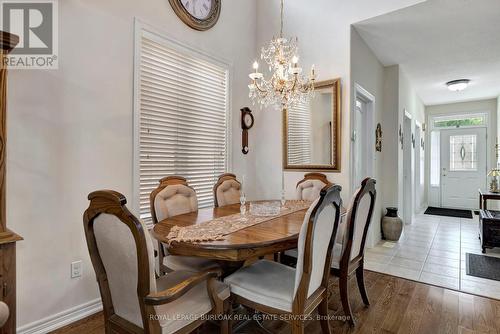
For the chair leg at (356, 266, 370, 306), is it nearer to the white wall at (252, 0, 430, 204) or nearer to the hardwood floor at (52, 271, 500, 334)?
the hardwood floor at (52, 271, 500, 334)

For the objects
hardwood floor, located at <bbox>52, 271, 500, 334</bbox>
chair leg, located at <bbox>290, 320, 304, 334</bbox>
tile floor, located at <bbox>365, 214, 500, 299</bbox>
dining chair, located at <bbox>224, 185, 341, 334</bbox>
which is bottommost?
hardwood floor, located at <bbox>52, 271, 500, 334</bbox>

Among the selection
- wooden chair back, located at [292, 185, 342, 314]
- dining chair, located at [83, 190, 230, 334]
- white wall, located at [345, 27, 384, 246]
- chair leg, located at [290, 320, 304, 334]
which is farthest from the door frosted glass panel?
dining chair, located at [83, 190, 230, 334]

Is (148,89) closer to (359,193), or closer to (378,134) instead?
(359,193)

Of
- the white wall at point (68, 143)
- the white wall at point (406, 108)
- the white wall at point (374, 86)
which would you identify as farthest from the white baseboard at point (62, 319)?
the white wall at point (406, 108)

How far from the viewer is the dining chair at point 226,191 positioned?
283 centimetres

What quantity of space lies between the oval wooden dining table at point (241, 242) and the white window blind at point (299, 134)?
164 centimetres

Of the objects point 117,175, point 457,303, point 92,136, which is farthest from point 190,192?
point 457,303

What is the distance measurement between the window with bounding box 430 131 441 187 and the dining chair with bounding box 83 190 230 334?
786cm

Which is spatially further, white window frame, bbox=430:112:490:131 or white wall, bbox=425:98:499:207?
white window frame, bbox=430:112:490:131

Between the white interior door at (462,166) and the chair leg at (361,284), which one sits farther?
the white interior door at (462,166)

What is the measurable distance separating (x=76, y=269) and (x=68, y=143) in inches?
37.9

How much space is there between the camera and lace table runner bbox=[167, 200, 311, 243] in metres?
1.59

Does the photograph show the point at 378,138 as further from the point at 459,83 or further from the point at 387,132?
the point at 459,83

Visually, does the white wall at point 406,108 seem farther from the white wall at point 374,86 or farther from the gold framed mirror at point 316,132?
the gold framed mirror at point 316,132
